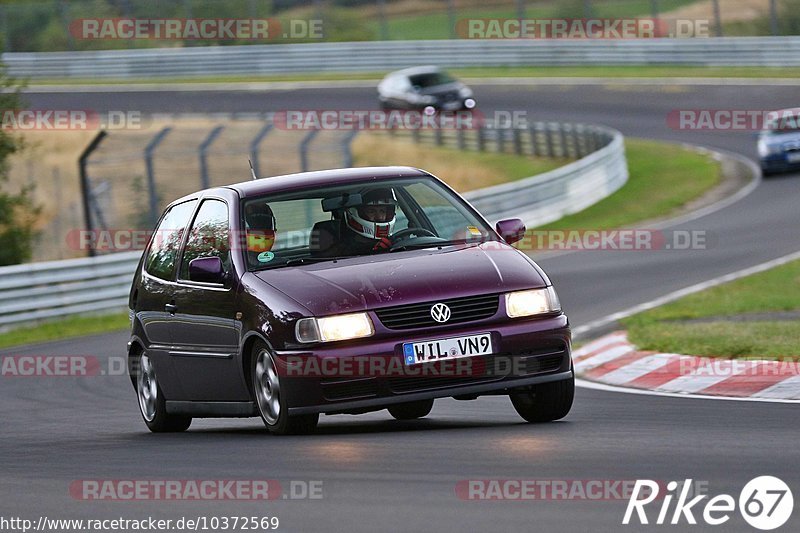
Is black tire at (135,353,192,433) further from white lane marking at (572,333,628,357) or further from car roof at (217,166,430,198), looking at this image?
white lane marking at (572,333,628,357)

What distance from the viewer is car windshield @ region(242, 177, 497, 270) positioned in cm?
882

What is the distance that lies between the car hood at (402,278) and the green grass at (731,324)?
11.6 ft

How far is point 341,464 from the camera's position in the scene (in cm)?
716

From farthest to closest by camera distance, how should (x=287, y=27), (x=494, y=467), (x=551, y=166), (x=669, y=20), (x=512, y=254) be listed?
(x=287, y=27) → (x=669, y=20) → (x=551, y=166) → (x=512, y=254) → (x=494, y=467)

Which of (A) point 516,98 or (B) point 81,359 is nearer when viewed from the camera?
(B) point 81,359

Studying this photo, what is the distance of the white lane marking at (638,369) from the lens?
11.7m

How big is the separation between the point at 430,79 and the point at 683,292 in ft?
92.5

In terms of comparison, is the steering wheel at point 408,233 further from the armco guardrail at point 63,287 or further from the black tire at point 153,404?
the armco guardrail at point 63,287

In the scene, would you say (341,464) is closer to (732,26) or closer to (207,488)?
(207,488)

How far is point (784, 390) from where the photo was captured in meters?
9.79

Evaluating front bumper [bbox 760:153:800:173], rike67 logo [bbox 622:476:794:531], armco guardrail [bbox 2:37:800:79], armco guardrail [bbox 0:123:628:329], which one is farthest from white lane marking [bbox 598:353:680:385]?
armco guardrail [bbox 2:37:800:79]

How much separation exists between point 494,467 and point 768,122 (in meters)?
25.9

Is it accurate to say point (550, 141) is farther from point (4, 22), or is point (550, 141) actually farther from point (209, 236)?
point (209, 236)

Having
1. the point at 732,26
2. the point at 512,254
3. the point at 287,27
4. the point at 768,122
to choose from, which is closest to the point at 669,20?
the point at 732,26
